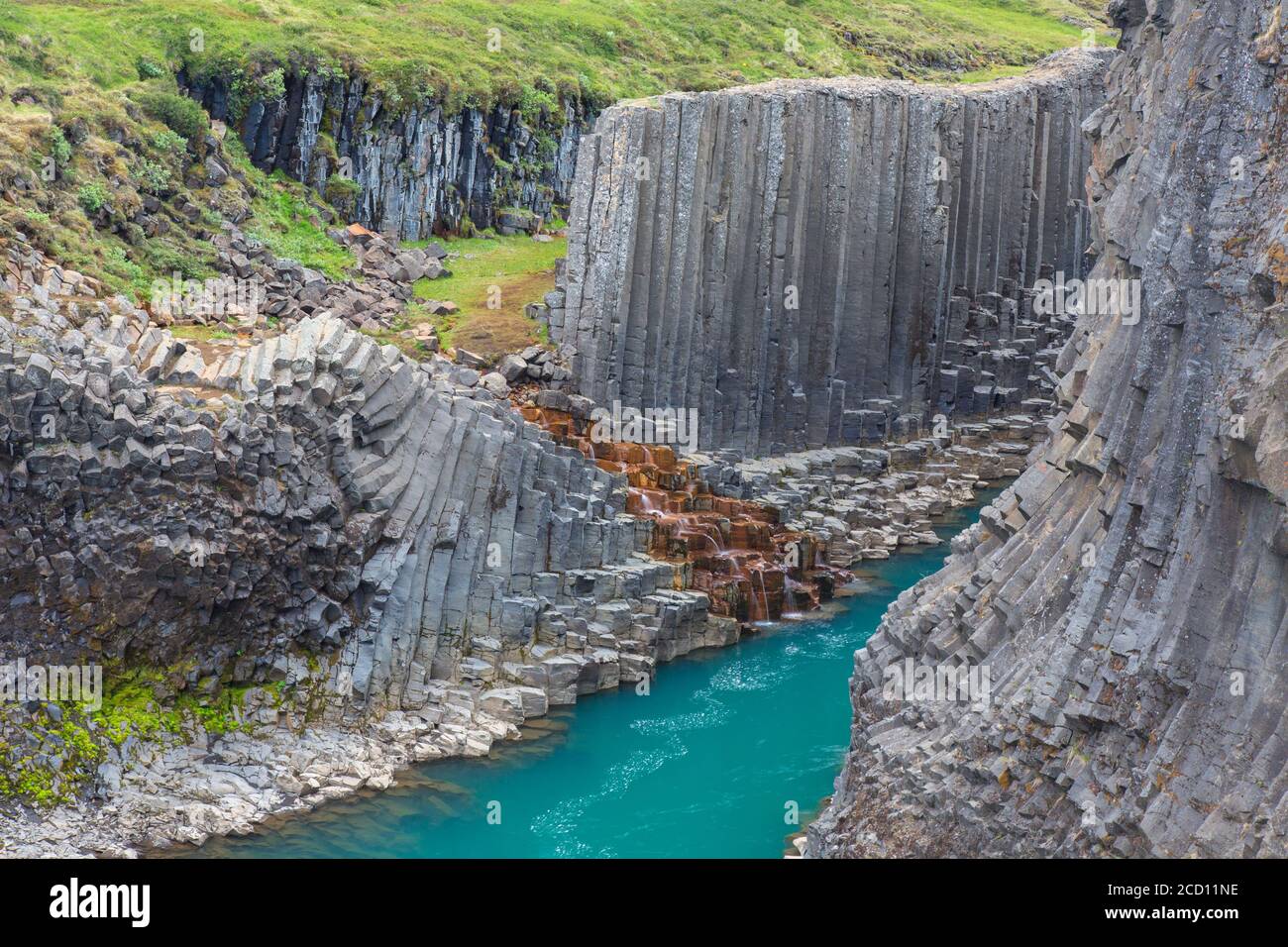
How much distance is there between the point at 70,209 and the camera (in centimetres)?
3216

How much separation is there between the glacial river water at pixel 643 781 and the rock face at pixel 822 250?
30.9 ft

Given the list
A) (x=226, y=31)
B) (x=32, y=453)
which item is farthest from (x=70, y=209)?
(x=226, y=31)

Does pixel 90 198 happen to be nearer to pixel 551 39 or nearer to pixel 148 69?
pixel 148 69

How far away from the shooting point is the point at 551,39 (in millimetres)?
52812

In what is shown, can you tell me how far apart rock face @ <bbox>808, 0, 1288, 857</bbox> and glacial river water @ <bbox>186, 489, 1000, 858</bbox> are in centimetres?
350

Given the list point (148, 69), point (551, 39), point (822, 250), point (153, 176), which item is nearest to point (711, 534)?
point (822, 250)

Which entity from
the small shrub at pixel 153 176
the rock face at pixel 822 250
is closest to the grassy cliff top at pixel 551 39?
the small shrub at pixel 153 176

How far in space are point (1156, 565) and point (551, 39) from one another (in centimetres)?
3875

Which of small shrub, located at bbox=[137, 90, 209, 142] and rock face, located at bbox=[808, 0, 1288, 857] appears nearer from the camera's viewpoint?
rock face, located at bbox=[808, 0, 1288, 857]

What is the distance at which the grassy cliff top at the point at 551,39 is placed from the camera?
42.3 metres

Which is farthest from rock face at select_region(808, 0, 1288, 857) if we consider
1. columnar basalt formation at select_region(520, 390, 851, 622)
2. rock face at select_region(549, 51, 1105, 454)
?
rock face at select_region(549, 51, 1105, 454)

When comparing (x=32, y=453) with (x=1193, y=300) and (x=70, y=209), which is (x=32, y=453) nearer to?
(x=70, y=209)

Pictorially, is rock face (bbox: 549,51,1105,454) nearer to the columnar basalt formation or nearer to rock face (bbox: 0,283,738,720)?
the columnar basalt formation

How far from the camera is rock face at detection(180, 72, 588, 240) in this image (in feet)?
139
